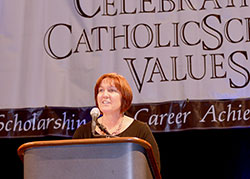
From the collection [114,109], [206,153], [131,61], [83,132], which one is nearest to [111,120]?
[114,109]

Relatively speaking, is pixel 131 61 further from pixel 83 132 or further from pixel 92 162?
pixel 92 162

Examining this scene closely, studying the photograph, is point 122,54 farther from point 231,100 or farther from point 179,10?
point 231,100

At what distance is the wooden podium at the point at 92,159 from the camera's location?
70.3 inches

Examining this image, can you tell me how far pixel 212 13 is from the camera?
3629mm

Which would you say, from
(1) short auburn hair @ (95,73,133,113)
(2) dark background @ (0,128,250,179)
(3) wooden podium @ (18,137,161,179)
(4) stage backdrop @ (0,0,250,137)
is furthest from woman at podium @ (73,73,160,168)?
(2) dark background @ (0,128,250,179)

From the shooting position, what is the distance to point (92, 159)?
1797 millimetres

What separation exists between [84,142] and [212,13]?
7.19 feet

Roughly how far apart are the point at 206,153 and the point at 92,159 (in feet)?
6.30

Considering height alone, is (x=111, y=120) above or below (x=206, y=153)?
above

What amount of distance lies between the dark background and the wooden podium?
176 centimetres

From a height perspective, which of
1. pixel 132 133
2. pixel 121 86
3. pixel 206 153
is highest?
pixel 121 86

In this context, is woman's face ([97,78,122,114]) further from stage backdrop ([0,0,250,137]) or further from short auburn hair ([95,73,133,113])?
stage backdrop ([0,0,250,137])

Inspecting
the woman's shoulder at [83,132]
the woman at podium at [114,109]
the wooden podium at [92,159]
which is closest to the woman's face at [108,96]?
the woman at podium at [114,109]

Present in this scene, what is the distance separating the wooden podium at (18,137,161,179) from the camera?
5.86 feet
